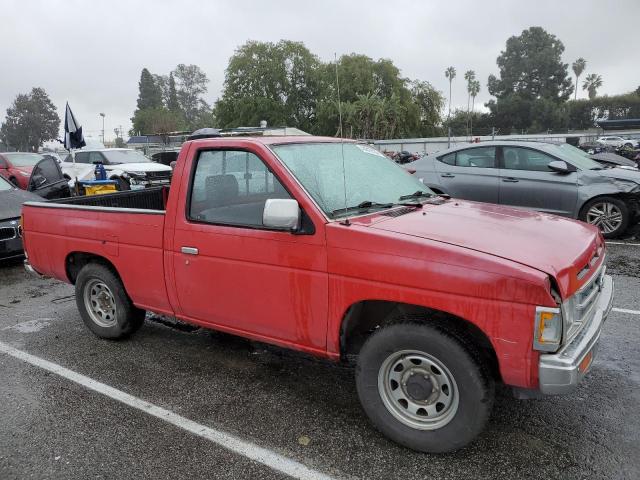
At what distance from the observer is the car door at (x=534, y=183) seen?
26.4 feet

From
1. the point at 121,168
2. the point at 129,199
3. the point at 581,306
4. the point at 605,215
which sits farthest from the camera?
the point at 121,168

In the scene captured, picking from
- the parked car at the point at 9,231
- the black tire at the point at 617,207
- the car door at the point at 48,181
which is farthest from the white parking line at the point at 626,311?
the car door at the point at 48,181

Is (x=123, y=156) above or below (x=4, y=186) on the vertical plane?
above

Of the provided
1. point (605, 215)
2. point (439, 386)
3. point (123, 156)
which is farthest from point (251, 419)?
point (123, 156)

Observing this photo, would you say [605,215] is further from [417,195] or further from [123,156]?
[123,156]

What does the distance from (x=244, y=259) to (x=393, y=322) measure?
3.55 feet

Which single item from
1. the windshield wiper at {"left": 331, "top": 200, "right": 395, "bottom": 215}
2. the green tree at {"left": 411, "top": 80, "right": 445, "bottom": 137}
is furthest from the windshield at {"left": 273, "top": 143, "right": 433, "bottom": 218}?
the green tree at {"left": 411, "top": 80, "right": 445, "bottom": 137}

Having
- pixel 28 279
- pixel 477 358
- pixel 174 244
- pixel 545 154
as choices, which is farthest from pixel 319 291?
pixel 545 154

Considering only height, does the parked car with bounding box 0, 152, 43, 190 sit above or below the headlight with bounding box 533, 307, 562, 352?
above

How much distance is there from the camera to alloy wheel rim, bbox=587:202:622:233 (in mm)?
8047

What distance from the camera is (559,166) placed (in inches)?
313

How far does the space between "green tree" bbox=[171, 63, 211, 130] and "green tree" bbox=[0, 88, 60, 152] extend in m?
28.7

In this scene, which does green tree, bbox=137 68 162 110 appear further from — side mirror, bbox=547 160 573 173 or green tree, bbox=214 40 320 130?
side mirror, bbox=547 160 573 173

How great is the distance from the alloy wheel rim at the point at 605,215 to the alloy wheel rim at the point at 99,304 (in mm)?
7144
